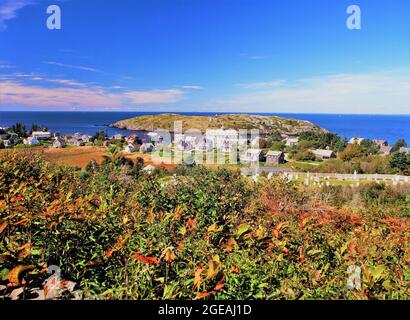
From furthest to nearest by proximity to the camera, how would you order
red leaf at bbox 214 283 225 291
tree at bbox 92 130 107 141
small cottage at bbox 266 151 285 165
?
tree at bbox 92 130 107 141, small cottage at bbox 266 151 285 165, red leaf at bbox 214 283 225 291

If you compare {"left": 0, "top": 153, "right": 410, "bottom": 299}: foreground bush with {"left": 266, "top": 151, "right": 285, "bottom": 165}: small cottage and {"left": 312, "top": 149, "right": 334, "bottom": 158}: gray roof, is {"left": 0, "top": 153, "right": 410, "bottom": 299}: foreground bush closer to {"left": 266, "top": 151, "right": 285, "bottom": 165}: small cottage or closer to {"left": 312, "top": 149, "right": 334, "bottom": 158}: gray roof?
{"left": 266, "top": 151, "right": 285, "bottom": 165}: small cottage

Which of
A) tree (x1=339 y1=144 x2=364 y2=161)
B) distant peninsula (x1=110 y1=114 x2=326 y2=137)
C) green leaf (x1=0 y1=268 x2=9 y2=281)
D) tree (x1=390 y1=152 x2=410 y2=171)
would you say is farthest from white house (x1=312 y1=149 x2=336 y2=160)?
green leaf (x1=0 y1=268 x2=9 y2=281)

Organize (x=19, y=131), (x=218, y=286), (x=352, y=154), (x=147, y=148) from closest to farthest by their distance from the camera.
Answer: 1. (x=218, y=286)
2. (x=19, y=131)
3. (x=147, y=148)
4. (x=352, y=154)

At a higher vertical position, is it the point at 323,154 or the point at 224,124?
the point at 224,124

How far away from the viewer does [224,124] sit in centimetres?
6800

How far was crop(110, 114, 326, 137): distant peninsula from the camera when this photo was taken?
225 feet

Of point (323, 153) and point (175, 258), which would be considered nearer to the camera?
point (175, 258)

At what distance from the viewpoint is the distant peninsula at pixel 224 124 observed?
68562 millimetres

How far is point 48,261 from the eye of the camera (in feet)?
6.32

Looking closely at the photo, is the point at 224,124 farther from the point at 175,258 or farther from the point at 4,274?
the point at 4,274

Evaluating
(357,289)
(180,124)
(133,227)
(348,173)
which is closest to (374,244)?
(357,289)

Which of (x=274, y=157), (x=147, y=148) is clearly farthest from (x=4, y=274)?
(x=274, y=157)
